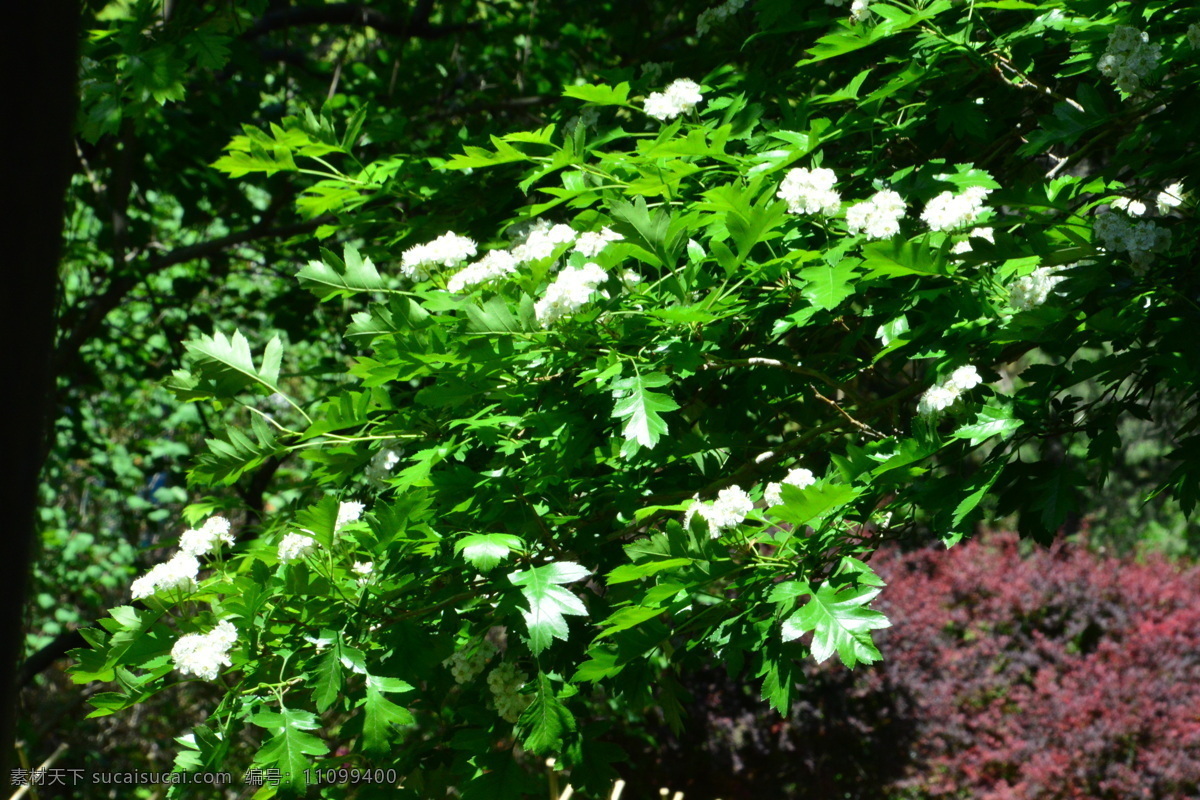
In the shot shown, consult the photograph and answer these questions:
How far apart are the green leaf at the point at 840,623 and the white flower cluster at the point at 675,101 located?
52.2 inches

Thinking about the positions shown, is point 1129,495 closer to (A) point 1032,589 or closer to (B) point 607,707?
(A) point 1032,589

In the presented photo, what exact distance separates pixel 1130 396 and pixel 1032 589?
15.3ft

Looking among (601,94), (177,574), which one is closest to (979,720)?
(601,94)

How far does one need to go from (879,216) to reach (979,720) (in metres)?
4.61

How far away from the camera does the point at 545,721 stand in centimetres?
195

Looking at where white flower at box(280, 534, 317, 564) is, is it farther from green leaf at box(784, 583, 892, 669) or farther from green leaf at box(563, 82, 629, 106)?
green leaf at box(563, 82, 629, 106)

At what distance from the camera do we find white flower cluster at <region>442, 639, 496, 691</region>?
2121mm

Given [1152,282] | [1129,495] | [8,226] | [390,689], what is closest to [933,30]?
[1152,282]

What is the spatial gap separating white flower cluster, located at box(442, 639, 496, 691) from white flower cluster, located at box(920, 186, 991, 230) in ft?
4.02

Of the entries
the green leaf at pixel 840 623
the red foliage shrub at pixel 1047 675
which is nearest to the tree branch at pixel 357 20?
the green leaf at pixel 840 623

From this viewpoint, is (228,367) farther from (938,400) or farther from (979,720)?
(979,720)

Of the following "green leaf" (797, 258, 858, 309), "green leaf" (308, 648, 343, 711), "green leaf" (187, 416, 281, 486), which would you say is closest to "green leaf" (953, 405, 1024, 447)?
"green leaf" (797, 258, 858, 309)

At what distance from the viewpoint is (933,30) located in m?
2.31

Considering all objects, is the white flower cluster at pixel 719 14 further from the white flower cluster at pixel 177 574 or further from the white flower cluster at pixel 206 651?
the white flower cluster at pixel 206 651
